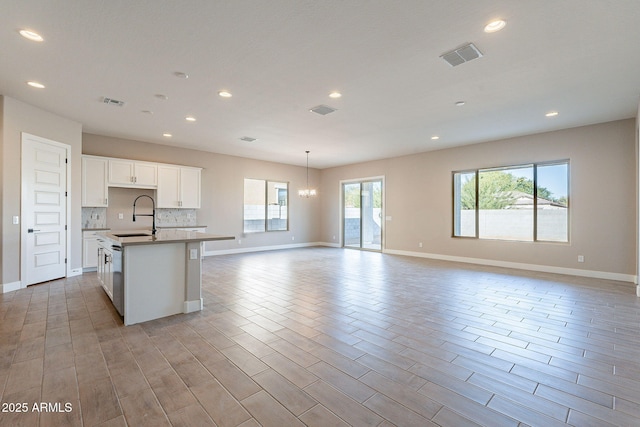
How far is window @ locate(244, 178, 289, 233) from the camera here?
9320 mm

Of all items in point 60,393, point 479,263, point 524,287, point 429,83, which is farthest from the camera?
point 479,263

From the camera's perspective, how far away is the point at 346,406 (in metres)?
1.87

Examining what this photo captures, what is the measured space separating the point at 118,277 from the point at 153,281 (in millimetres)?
458

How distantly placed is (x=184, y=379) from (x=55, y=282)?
4.66 meters

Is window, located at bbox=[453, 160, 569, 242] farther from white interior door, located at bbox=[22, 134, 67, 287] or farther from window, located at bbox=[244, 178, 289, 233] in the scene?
white interior door, located at bbox=[22, 134, 67, 287]

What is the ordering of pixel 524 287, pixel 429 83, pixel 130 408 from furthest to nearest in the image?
1. pixel 524 287
2. pixel 429 83
3. pixel 130 408

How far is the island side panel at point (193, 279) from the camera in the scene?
3.61 m

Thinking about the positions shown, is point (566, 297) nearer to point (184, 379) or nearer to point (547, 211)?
point (547, 211)

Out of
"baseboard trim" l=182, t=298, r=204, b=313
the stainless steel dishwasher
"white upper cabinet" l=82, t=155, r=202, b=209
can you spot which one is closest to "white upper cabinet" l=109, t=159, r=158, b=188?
"white upper cabinet" l=82, t=155, r=202, b=209

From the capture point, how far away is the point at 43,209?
16.5ft

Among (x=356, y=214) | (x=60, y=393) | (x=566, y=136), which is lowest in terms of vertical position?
(x=60, y=393)

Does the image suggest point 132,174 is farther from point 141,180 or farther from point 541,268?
point 541,268

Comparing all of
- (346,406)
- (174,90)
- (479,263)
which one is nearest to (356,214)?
(479,263)

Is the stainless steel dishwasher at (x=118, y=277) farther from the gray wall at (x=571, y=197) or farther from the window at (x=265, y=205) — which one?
the gray wall at (x=571, y=197)
